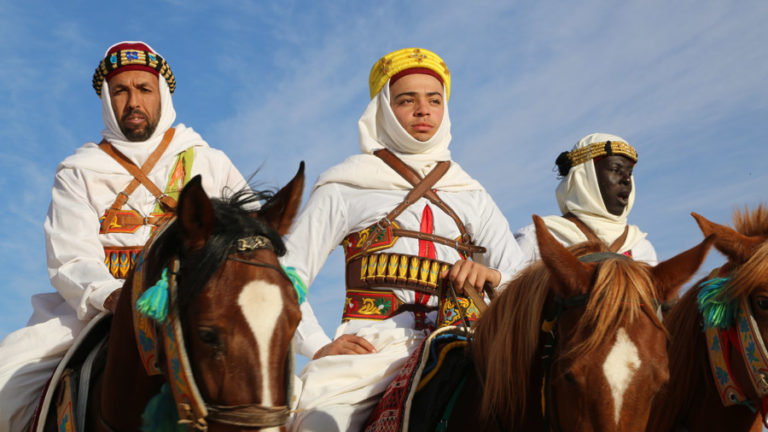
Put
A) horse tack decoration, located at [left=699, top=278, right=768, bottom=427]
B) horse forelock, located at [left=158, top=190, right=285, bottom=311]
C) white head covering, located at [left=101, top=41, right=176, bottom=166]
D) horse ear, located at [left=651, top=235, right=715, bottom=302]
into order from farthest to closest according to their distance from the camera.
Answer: white head covering, located at [left=101, top=41, right=176, bottom=166] → horse tack decoration, located at [left=699, top=278, right=768, bottom=427] → horse ear, located at [left=651, top=235, right=715, bottom=302] → horse forelock, located at [left=158, top=190, right=285, bottom=311]

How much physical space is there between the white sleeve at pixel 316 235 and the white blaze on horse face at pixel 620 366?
2424 millimetres

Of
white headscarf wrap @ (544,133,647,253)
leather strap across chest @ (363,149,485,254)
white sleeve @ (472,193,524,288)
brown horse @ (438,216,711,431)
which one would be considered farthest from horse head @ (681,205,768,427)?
white headscarf wrap @ (544,133,647,253)

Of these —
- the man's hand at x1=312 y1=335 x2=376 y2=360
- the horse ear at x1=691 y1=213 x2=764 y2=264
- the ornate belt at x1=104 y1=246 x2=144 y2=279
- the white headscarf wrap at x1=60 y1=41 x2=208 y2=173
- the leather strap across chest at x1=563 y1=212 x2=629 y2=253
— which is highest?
the white headscarf wrap at x1=60 y1=41 x2=208 y2=173

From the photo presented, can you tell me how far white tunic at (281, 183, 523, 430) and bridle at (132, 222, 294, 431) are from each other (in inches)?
55.6

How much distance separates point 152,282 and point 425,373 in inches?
66.0

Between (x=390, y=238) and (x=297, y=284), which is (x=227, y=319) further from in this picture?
(x=390, y=238)

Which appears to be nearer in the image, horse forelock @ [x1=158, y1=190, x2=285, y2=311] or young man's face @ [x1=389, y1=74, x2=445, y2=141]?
horse forelock @ [x1=158, y1=190, x2=285, y2=311]

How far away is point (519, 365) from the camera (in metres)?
3.75

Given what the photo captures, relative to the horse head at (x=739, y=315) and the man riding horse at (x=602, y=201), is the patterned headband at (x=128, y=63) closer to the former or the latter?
the horse head at (x=739, y=315)

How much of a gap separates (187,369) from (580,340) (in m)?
1.69

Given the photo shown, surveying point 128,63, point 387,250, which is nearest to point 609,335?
point 387,250

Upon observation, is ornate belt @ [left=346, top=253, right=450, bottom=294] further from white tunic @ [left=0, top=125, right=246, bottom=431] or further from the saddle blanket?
white tunic @ [left=0, top=125, right=246, bottom=431]

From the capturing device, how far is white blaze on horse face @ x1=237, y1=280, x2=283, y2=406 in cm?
296

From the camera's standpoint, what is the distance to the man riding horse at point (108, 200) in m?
4.57
